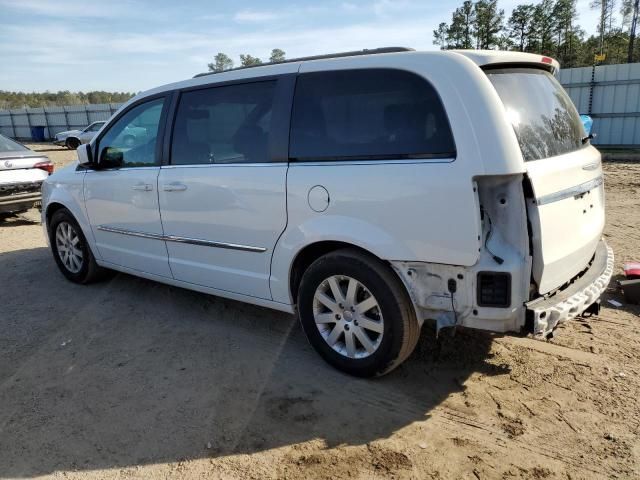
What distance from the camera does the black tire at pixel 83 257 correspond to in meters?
5.43

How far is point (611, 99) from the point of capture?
16.2 m

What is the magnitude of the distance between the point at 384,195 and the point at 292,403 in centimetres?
141

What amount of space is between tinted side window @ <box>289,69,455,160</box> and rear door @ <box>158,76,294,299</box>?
0.17 meters

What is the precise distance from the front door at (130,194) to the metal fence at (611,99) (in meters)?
15.1

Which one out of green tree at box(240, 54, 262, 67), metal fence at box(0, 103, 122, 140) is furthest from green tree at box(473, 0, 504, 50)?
metal fence at box(0, 103, 122, 140)

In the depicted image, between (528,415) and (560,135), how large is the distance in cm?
173

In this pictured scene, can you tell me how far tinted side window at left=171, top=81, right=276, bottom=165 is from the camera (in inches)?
144

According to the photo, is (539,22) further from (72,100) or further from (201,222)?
(72,100)

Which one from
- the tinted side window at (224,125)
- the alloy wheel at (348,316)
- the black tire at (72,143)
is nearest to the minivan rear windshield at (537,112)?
the alloy wheel at (348,316)

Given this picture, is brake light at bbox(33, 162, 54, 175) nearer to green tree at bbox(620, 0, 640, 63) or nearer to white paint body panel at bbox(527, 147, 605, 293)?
A: white paint body panel at bbox(527, 147, 605, 293)

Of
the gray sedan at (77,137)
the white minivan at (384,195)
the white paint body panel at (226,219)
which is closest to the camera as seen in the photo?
the white minivan at (384,195)

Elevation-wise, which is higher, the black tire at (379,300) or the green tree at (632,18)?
the green tree at (632,18)

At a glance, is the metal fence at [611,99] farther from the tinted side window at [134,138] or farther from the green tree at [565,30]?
the green tree at [565,30]

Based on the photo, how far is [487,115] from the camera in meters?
2.70
